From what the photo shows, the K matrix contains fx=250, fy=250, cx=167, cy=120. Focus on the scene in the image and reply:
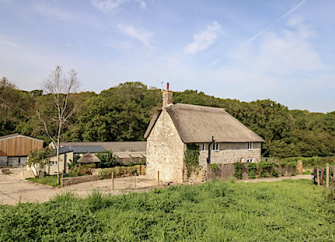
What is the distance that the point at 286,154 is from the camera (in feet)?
133

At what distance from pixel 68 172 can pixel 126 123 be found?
23139mm

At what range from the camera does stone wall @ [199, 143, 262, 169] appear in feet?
78.9

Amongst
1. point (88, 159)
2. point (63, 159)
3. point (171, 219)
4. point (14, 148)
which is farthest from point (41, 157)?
point (171, 219)

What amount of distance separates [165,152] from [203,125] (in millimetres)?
4772

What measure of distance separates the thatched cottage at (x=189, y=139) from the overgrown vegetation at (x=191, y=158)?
1.30ft

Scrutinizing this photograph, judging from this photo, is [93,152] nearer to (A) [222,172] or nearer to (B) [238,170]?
(A) [222,172]

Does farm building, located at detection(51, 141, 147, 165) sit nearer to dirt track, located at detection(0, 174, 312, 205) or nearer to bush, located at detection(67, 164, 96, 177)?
bush, located at detection(67, 164, 96, 177)

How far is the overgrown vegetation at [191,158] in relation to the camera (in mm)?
22594

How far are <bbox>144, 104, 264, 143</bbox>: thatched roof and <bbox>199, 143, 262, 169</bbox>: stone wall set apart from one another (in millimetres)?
738

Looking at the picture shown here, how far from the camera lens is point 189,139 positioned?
74.4 ft

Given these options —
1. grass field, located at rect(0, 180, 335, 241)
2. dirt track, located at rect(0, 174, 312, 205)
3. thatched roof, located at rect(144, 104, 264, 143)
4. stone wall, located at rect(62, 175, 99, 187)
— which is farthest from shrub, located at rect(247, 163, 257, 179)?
stone wall, located at rect(62, 175, 99, 187)

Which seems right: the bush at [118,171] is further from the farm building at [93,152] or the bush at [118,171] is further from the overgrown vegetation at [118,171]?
the farm building at [93,152]

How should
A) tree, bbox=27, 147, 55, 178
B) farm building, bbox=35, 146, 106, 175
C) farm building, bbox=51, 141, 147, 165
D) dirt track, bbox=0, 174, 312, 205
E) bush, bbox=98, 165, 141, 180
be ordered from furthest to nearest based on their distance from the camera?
1. farm building, bbox=51, 141, 147, 165
2. farm building, bbox=35, 146, 106, 175
3. bush, bbox=98, 165, 141, 180
4. tree, bbox=27, 147, 55, 178
5. dirt track, bbox=0, 174, 312, 205

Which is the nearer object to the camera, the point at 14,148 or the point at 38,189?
the point at 38,189
